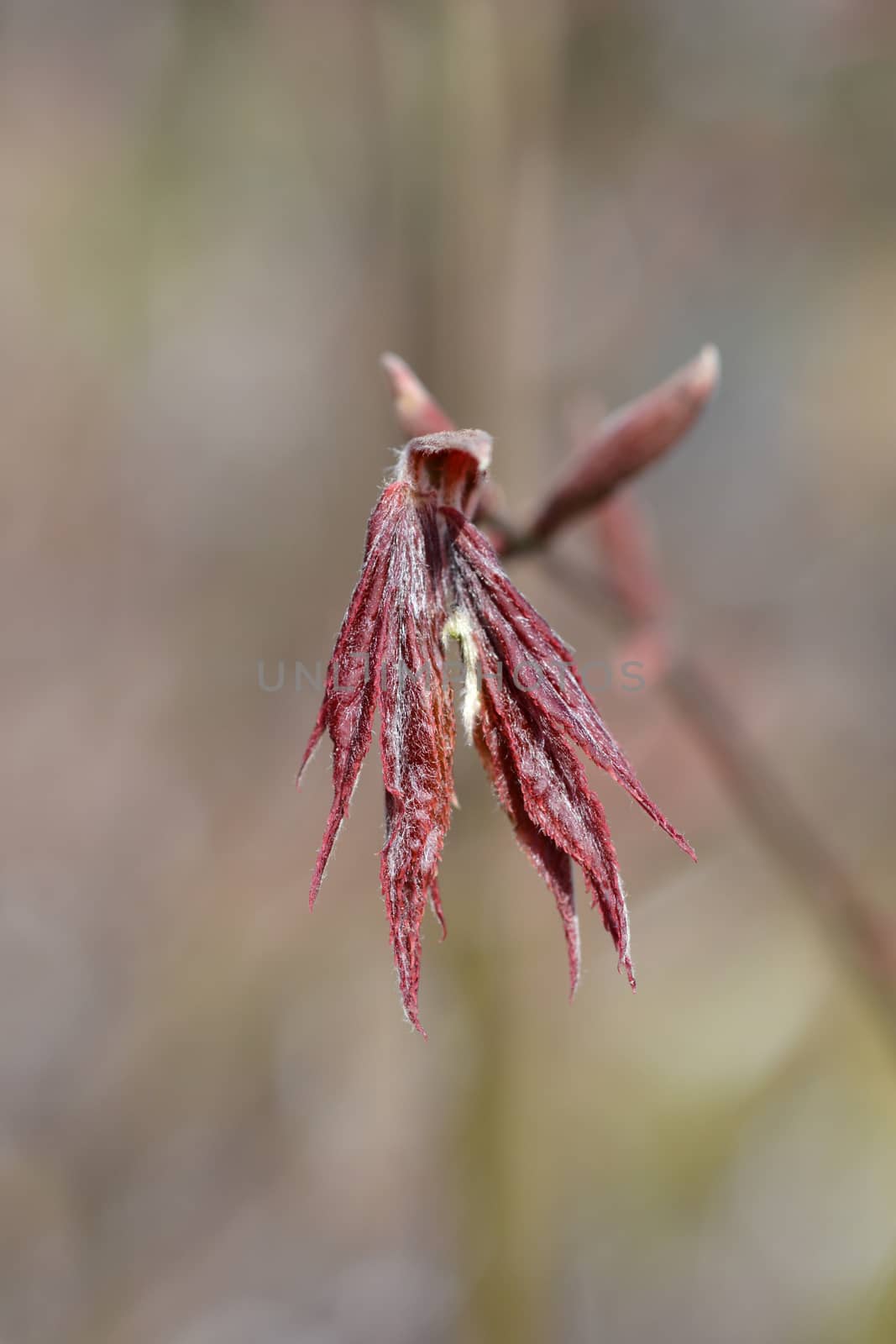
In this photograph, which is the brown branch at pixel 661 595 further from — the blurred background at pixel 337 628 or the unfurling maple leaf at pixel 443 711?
the unfurling maple leaf at pixel 443 711

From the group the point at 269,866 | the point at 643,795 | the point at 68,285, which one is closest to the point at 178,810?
the point at 269,866

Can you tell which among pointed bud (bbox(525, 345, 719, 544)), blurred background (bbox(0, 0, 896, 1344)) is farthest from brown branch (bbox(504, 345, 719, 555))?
blurred background (bbox(0, 0, 896, 1344))

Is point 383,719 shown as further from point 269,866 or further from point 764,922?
point 269,866

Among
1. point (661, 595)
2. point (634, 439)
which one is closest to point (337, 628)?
point (661, 595)

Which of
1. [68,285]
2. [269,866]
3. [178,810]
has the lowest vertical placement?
[269,866]

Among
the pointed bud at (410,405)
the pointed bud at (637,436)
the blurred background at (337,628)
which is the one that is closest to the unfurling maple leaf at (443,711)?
the pointed bud at (410,405)

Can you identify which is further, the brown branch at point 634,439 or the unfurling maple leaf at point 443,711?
the brown branch at point 634,439

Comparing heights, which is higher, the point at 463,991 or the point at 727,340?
the point at 727,340
